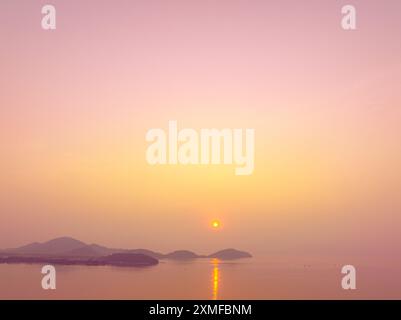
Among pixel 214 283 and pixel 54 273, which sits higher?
pixel 54 273
